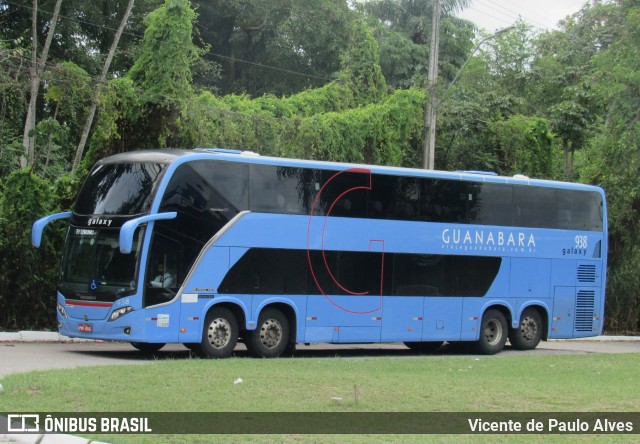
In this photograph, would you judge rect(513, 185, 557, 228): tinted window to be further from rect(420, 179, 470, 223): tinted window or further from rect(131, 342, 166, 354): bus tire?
rect(131, 342, 166, 354): bus tire

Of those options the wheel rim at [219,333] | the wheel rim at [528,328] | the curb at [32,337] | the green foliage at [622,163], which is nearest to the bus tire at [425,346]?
the wheel rim at [528,328]

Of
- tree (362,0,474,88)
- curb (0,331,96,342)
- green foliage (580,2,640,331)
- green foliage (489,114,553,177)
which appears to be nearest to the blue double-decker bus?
curb (0,331,96,342)

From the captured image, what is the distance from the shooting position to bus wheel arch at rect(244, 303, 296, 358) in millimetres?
19109

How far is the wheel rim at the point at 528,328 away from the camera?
78.9 feet

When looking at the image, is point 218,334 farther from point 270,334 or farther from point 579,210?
point 579,210

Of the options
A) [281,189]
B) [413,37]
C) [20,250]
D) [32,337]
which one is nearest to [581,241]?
[281,189]

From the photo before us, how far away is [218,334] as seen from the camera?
18.5m

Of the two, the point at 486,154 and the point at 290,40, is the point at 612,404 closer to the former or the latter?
the point at 486,154

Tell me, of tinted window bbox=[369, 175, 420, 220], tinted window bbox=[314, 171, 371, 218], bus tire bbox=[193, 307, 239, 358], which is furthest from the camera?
tinted window bbox=[369, 175, 420, 220]

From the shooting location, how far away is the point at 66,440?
8672 mm

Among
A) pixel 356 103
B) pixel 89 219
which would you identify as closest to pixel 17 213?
pixel 89 219

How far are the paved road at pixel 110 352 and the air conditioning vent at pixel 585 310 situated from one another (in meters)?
1.09

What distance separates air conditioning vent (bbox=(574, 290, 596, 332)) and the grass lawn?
808cm

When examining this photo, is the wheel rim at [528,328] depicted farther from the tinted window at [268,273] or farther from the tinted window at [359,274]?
the tinted window at [268,273]
